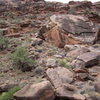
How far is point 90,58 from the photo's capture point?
336 inches

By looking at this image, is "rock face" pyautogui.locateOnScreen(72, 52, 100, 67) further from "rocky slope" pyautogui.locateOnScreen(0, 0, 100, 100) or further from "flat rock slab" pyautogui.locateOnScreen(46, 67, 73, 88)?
"flat rock slab" pyautogui.locateOnScreen(46, 67, 73, 88)

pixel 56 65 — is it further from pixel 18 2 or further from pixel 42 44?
pixel 18 2

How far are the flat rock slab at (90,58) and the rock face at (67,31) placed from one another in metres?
2.81

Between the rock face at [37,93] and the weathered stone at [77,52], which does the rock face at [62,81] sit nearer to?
the rock face at [37,93]

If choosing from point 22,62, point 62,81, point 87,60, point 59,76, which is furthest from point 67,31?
point 62,81

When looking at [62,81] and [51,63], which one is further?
[51,63]

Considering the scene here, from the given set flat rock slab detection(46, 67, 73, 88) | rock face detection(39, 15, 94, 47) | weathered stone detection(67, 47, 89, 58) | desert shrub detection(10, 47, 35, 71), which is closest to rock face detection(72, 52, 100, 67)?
weathered stone detection(67, 47, 89, 58)

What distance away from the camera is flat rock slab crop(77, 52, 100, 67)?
8.30 meters

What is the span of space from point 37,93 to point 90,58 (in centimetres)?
370

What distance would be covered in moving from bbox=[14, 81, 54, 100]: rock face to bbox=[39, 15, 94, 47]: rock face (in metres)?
6.24

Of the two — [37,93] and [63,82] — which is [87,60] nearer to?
[63,82]

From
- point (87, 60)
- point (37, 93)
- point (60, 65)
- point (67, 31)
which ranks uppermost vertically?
point (67, 31)

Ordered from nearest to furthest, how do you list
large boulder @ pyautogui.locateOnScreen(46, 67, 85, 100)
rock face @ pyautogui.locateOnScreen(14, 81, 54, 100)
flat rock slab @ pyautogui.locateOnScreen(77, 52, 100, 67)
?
1. rock face @ pyautogui.locateOnScreen(14, 81, 54, 100)
2. large boulder @ pyautogui.locateOnScreen(46, 67, 85, 100)
3. flat rock slab @ pyautogui.locateOnScreen(77, 52, 100, 67)

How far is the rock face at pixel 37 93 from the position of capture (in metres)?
5.30
